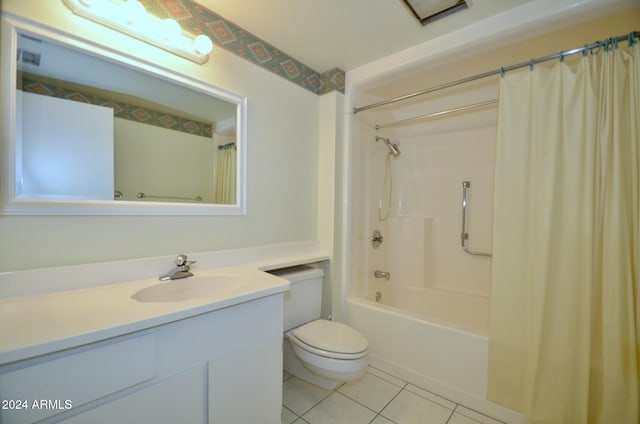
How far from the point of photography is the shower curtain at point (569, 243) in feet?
3.43

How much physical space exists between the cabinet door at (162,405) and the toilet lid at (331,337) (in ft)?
2.02

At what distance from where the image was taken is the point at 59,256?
98cm

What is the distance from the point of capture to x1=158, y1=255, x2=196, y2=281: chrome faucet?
3.82 ft

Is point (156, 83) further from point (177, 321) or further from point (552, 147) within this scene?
point (552, 147)

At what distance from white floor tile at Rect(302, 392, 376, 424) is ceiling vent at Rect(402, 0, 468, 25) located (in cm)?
221

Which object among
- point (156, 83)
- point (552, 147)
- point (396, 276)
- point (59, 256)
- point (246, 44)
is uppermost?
point (246, 44)

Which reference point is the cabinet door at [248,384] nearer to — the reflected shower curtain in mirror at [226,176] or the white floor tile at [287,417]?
the white floor tile at [287,417]

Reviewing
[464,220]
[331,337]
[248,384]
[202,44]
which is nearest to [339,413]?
[331,337]

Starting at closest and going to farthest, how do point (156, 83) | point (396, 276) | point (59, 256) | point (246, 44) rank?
1. point (59, 256)
2. point (156, 83)
3. point (246, 44)
4. point (396, 276)

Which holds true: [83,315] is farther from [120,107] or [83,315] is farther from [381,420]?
[381,420]

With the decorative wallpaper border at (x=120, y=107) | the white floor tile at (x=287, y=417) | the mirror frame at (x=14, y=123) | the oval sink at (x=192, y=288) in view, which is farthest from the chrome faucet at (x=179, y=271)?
the white floor tile at (x=287, y=417)

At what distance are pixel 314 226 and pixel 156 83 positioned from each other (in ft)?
4.29

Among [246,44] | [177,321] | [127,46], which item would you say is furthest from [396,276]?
[127,46]

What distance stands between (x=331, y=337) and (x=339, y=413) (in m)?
0.41
